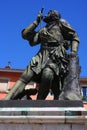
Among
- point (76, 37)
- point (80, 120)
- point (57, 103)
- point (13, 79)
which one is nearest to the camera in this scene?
point (80, 120)

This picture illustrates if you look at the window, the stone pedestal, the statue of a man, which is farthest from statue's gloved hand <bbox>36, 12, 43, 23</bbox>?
the window

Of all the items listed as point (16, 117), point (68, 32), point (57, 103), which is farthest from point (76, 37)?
point (16, 117)

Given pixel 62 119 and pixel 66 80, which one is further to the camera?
pixel 66 80

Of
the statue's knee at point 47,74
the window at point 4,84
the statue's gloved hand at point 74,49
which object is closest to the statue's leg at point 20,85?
the statue's knee at point 47,74

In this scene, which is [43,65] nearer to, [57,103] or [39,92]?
[39,92]

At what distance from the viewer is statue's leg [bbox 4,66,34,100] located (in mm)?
6344

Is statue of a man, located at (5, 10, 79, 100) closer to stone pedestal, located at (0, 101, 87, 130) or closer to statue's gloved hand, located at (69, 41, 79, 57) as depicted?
statue's gloved hand, located at (69, 41, 79, 57)

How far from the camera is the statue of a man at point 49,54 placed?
6.50m

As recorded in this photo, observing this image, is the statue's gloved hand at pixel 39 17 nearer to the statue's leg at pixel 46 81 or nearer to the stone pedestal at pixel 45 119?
the statue's leg at pixel 46 81

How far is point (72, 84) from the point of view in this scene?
636 cm

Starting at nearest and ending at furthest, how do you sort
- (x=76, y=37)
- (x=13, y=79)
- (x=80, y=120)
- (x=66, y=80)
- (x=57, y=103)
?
(x=80, y=120)
(x=57, y=103)
(x=66, y=80)
(x=76, y=37)
(x=13, y=79)

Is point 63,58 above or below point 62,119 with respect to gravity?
above

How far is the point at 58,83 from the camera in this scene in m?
6.63

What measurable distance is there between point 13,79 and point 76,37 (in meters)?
26.1
